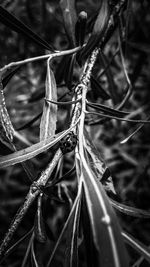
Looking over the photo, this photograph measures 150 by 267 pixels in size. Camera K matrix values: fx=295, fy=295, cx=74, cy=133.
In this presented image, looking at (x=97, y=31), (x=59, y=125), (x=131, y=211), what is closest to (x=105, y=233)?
(x=131, y=211)

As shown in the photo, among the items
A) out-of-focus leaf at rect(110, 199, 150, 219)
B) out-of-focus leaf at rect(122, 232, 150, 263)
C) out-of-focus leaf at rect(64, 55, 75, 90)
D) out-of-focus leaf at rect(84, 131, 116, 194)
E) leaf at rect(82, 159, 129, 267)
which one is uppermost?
out-of-focus leaf at rect(64, 55, 75, 90)

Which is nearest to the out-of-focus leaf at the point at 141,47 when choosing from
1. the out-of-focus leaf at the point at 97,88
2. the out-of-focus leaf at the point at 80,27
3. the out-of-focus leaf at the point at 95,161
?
the out-of-focus leaf at the point at 97,88

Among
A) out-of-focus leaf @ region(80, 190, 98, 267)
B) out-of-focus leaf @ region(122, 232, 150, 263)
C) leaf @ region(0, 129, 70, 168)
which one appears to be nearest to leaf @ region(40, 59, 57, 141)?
leaf @ region(0, 129, 70, 168)

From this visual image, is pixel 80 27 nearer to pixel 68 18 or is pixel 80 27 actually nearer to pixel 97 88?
pixel 68 18

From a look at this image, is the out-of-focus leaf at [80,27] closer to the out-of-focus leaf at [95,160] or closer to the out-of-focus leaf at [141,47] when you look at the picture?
the out-of-focus leaf at [95,160]

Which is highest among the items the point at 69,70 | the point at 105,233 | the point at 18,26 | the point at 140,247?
the point at 18,26

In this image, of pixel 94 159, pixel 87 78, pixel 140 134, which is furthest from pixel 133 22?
pixel 94 159

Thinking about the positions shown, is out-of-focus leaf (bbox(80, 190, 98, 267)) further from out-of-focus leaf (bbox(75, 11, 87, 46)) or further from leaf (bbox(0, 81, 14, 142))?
out-of-focus leaf (bbox(75, 11, 87, 46))
